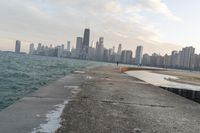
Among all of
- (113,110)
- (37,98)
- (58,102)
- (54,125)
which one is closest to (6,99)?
(37,98)

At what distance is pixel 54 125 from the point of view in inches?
322

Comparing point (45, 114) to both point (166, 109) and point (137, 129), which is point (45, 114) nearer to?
point (137, 129)

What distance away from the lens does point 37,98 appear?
42.5 feet

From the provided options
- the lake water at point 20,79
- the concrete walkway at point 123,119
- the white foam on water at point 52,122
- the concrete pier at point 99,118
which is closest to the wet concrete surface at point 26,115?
the concrete pier at point 99,118

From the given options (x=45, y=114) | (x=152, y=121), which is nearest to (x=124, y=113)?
(x=152, y=121)

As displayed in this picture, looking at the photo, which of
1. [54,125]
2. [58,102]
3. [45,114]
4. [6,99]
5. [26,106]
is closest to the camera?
[54,125]

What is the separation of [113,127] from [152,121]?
6.50 ft

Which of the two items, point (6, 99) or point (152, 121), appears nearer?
point (152, 121)

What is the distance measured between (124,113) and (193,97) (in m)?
15.2

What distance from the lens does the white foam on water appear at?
24.9ft

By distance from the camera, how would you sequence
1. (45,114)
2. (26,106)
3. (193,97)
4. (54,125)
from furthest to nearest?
1. (193,97)
2. (26,106)
3. (45,114)
4. (54,125)

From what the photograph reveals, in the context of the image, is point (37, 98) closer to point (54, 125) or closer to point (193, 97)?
point (54, 125)

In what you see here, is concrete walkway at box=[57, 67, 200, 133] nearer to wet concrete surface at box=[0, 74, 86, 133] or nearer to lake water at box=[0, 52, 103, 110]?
wet concrete surface at box=[0, 74, 86, 133]

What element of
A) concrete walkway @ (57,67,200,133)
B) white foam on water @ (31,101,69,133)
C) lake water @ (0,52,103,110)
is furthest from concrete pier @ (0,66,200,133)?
lake water @ (0,52,103,110)
